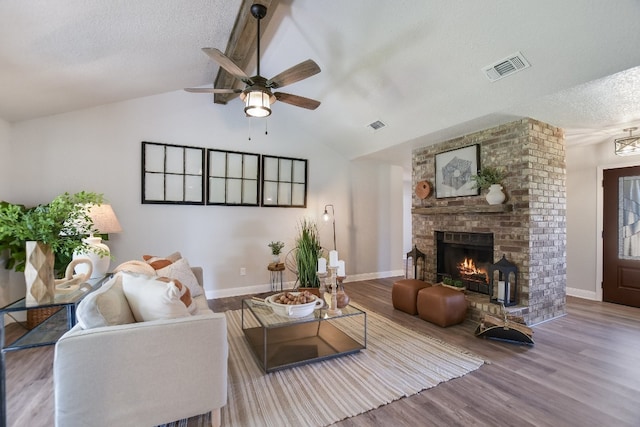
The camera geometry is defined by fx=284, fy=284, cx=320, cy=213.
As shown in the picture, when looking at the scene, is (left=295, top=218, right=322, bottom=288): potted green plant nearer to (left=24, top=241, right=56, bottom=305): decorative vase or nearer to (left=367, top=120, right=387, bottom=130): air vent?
(left=367, top=120, right=387, bottom=130): air vent

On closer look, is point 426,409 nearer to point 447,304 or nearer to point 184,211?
point 447,304

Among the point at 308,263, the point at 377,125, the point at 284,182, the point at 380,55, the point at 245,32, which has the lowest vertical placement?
the point at 308,263

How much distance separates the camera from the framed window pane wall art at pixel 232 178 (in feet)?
14.7

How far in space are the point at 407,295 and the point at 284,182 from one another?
275 cm

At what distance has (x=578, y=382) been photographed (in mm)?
2162

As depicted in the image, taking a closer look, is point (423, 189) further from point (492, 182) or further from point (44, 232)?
point (44, 232)

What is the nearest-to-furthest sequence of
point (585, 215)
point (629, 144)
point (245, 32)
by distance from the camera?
1. point (245, 32)
2. point (629, 144)
3. point (585, 215)

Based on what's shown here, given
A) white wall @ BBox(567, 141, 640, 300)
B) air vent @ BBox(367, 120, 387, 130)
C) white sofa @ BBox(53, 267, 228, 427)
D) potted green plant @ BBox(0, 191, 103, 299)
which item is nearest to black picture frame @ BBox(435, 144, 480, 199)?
air vent @ BBox(367, 120, 387, 130)

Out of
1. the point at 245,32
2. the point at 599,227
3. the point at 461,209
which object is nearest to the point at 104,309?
the point at 245,32

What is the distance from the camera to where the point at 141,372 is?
60.4 inches

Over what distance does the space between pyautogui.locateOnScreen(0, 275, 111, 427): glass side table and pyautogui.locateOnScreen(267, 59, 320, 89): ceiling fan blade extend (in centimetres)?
222

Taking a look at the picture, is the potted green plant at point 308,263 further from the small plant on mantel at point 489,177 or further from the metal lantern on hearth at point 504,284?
the small plant on mantel at point 489,177

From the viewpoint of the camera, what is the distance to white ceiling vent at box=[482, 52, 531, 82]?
2.51m

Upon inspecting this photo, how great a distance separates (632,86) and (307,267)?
143 inches
